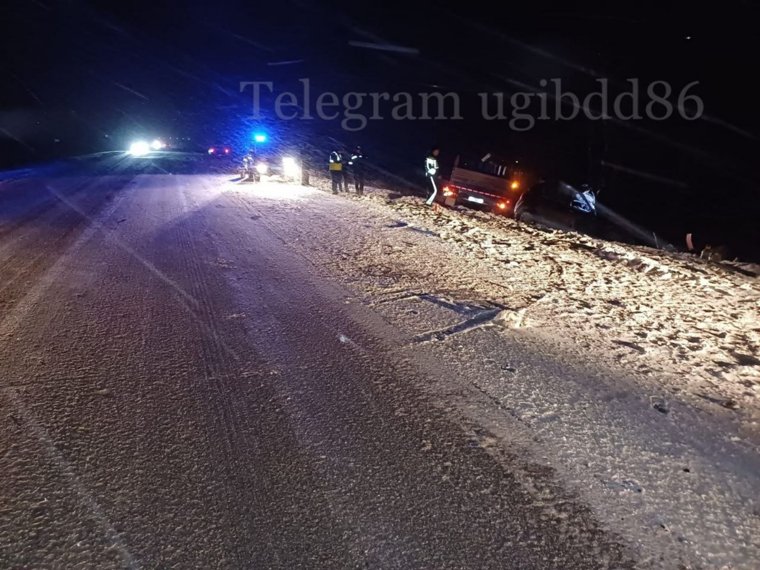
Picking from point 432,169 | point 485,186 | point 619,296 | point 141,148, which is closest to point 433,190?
point 432,169

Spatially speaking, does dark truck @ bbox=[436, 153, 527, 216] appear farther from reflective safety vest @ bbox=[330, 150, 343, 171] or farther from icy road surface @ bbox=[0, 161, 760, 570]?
icy road surface @ bbox=[0, 161, 760, 570]

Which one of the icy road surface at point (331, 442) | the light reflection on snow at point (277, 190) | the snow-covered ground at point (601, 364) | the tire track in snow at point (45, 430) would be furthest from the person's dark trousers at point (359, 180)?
the icy road surface at point (331, 442)

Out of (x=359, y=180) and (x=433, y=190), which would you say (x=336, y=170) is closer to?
(x=359, y=180)

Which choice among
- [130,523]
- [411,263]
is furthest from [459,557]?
[411,263]

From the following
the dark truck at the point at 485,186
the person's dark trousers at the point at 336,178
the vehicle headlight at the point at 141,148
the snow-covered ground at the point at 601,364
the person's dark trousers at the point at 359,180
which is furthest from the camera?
the vehicle headlight at the point at 141,148

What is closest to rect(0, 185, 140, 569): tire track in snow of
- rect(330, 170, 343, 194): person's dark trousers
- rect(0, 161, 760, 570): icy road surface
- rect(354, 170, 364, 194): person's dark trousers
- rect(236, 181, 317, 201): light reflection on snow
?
rect(0, 161, 760, 570): icy road surface

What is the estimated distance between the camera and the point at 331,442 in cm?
325

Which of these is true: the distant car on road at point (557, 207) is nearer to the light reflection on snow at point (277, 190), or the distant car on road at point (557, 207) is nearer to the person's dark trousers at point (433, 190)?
the person's dark trousers at point (433, 190)

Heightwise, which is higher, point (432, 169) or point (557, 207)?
point (432, 169)

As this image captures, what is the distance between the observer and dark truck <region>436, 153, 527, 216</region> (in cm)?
1396

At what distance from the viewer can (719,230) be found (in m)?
18.6

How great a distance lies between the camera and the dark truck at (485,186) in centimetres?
1396

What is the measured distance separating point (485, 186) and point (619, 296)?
8264mm

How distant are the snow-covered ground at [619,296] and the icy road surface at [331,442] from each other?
424mm
